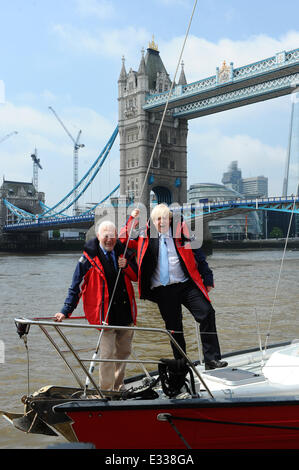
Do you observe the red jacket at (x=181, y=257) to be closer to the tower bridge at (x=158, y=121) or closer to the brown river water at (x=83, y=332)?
the brown river water at (x=83, y=332)

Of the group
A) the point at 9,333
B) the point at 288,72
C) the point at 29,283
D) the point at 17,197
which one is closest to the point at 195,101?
the point at 288,72

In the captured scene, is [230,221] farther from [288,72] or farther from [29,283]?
[29,283]

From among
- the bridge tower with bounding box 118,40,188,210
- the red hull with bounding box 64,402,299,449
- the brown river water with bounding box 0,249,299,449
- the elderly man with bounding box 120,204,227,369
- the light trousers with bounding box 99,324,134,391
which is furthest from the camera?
the bridge tower with bounding box 118,40,188,210

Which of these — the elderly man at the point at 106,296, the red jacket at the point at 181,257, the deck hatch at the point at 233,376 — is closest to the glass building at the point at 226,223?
the red jacket at the point at 181,257

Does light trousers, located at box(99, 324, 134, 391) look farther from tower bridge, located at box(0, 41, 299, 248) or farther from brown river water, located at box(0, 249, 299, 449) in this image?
tower bridge, located at box(0, 41, 299, 248)

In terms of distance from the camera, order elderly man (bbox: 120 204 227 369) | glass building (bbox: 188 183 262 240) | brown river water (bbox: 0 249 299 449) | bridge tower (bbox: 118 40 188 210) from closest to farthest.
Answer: elderly man (bbox: 120 204 227 369) < brown river water (bbox: 0 249 299 449) < bridge tower (bbox: 118 40 188 210) < glass building (bbox: 188 183 262 240)

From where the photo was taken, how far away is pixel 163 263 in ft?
10.6

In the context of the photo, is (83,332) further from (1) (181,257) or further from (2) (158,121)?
(2) (158,121)

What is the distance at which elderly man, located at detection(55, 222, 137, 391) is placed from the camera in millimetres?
3082

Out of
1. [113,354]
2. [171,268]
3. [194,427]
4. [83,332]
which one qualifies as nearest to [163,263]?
[171,268]

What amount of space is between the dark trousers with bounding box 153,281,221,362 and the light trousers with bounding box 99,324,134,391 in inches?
11.3

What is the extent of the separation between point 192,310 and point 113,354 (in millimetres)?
581

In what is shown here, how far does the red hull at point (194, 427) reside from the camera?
2473 mm

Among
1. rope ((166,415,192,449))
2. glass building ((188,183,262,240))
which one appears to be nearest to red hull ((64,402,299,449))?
rope ((166,415,192,449))
